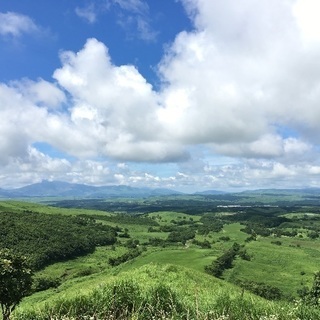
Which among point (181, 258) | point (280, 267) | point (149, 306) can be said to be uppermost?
point (149, 306)

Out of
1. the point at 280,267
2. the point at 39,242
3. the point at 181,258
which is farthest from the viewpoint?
the point at 39,242

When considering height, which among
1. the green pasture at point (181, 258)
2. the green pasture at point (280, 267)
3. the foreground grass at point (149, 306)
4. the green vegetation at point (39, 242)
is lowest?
the green pasture at point (280, 267)

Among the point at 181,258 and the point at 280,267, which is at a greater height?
the point at 181,258

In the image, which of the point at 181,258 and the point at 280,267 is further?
the point at 280,267

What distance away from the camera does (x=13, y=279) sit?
1900 cm

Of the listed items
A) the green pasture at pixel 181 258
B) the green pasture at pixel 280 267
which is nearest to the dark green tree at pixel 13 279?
the green pasture at pixel 280 267

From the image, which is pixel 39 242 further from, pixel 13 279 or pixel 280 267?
pixel 13 279

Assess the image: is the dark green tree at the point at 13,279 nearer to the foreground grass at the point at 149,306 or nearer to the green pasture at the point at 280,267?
the foreground grass at the point at 149,306

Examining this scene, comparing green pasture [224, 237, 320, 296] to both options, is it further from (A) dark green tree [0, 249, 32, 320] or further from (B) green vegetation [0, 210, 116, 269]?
(A) dark green tree [0, 249, 32, 320]

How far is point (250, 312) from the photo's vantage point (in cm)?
1298

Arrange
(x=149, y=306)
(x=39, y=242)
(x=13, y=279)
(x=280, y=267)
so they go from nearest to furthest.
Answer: (x=149, y=306), (x=13, y=279), (x=280, y=267), (x=39, y=242)

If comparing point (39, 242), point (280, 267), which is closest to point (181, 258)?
point (280, 267)

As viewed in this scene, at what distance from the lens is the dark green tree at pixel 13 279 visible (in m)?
18.2

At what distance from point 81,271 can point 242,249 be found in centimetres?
7906
